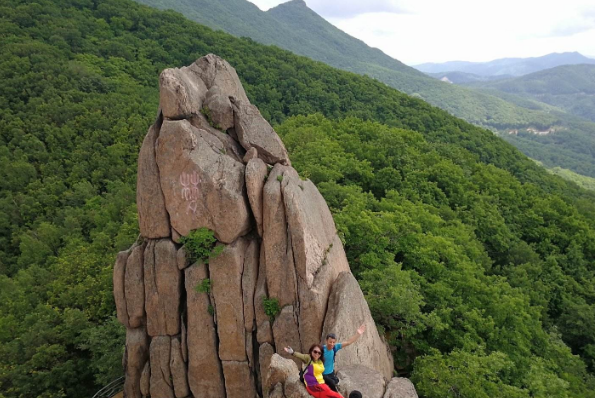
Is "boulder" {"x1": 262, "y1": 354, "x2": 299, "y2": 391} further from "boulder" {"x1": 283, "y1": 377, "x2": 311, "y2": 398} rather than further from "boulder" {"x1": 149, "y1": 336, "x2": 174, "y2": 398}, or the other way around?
"boulder" {"x1": 149, "y1": 336, "x2": 174, "y2": 398}

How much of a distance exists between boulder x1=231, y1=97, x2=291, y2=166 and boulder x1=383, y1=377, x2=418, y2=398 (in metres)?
11.5

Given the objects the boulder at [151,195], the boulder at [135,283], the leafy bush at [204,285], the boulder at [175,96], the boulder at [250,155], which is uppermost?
the boulder at [175,96]

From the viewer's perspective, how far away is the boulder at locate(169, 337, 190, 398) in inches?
696

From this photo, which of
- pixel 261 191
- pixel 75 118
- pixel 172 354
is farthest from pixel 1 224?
pixel 261 191

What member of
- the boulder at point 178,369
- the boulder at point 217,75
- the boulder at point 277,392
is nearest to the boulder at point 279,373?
the boulder at point 277,392

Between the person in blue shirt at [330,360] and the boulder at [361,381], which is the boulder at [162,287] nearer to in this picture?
the boulder at [361,381]

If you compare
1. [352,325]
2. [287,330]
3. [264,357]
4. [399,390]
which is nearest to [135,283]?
[264,357]

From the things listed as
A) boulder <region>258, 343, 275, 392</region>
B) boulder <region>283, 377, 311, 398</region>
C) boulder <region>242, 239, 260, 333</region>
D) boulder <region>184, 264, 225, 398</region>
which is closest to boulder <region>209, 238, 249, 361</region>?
boulder <region>242, 239, 260, 333</region>

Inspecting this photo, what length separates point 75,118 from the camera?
58625mm

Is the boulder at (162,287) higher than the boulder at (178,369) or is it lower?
higher

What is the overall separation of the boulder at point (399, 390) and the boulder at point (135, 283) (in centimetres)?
1212

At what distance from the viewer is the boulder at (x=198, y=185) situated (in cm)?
1648

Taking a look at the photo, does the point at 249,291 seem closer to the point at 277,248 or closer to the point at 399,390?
the point at 277,248

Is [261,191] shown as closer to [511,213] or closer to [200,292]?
[200,292]
